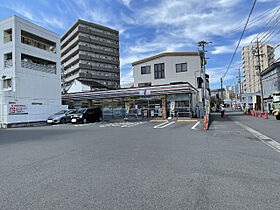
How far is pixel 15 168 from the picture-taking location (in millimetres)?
4785

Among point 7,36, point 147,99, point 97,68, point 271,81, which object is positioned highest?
point 97,68

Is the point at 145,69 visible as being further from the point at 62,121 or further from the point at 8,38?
the point at 8,38

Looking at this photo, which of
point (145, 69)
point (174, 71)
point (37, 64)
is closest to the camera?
point (37, 64)

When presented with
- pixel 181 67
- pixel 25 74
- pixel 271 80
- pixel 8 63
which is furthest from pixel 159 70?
pixel 8 63

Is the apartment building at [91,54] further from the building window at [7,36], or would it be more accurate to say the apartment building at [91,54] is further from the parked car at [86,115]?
the parked car at [86,115]

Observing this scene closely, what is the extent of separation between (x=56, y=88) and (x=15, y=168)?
78.1 feet

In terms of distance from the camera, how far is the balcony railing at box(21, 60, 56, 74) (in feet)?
75.5

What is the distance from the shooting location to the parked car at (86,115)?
2022cm

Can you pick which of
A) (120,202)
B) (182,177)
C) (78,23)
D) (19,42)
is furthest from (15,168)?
(78,23)

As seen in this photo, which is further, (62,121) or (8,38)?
(8,38)

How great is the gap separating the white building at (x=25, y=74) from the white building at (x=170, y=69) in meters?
15.8

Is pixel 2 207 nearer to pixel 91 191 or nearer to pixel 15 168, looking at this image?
pixel 91 191

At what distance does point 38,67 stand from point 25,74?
2.51m

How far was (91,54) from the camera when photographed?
5638 centimetres
